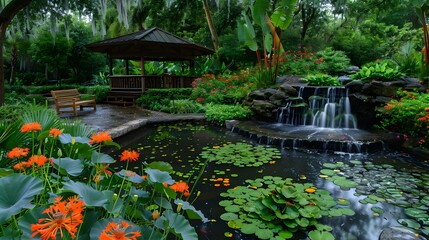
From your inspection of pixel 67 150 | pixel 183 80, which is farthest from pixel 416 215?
pixel 183 80

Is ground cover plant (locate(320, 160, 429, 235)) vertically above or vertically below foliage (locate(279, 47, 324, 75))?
below

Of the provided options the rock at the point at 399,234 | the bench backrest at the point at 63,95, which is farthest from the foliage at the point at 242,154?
the bench backrest at the point at 63,95

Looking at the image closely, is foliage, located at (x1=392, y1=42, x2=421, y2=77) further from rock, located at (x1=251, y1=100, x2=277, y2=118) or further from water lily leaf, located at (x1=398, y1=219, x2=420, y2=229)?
water lily leaf, located at (x1=398, y1=219, x2=420, y2=229)

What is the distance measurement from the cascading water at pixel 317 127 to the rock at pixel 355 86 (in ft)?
0.52

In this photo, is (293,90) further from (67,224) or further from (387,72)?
(67,224)

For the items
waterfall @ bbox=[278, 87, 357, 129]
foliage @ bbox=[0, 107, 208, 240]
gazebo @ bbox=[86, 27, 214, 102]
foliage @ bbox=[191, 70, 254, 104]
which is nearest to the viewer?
foliage @ bbox=[0, 107, 208, 240]

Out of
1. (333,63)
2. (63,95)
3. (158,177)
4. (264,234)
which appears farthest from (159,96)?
(158,177)

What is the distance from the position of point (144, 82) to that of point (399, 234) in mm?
11874

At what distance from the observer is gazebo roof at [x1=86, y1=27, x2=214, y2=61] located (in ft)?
40.7

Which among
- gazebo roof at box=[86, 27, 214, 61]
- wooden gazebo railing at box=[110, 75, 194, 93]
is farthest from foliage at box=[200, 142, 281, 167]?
wooden gazebo railing at box=[110, 75, 194, 93]

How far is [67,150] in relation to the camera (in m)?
2.16

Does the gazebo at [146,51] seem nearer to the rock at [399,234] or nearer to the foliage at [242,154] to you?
the foliage at [242,154]

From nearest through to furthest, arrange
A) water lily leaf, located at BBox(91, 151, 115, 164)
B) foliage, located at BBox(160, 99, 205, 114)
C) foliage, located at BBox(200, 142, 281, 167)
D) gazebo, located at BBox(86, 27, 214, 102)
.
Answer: water lily leaf, located at BBox(91, 151, 115, 164)
foliage, located at BBox(200, 142, 281, 167)
foliage, located at BBox(160, 99, 205, 114)
gazebo, located at BBox(86, 27, 214, 102)

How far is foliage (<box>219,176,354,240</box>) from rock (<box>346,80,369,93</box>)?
5.55 metres
